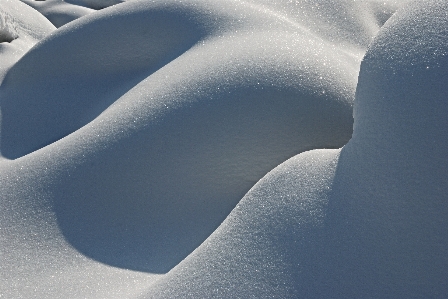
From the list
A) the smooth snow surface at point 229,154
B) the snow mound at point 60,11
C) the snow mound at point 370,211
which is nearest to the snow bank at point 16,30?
the smooth snow surface at point 229,154

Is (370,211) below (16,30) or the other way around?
the other way around

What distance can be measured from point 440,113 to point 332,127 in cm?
49

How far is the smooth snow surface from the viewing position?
0.70 m

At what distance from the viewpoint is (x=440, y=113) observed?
68cm

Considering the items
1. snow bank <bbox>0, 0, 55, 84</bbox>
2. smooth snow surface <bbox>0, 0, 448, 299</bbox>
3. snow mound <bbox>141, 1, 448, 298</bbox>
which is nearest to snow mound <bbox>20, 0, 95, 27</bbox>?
snow bank <bbox>0, 0, 55, 84</bbox>

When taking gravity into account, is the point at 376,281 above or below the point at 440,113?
below

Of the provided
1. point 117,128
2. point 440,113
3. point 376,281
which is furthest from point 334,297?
point 117,128

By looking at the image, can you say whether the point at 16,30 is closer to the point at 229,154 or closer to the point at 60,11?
the point at 60,11

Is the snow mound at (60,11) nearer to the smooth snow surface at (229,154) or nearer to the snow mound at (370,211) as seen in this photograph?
the smooth snow surface at (229,154)

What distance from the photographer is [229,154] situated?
113 cm

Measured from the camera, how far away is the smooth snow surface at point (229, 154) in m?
0.70

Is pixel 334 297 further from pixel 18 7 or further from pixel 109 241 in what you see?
pixel 18 7

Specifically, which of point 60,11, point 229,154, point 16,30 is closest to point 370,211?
point 229,154

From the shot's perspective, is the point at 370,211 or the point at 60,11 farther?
the point at 60,11
